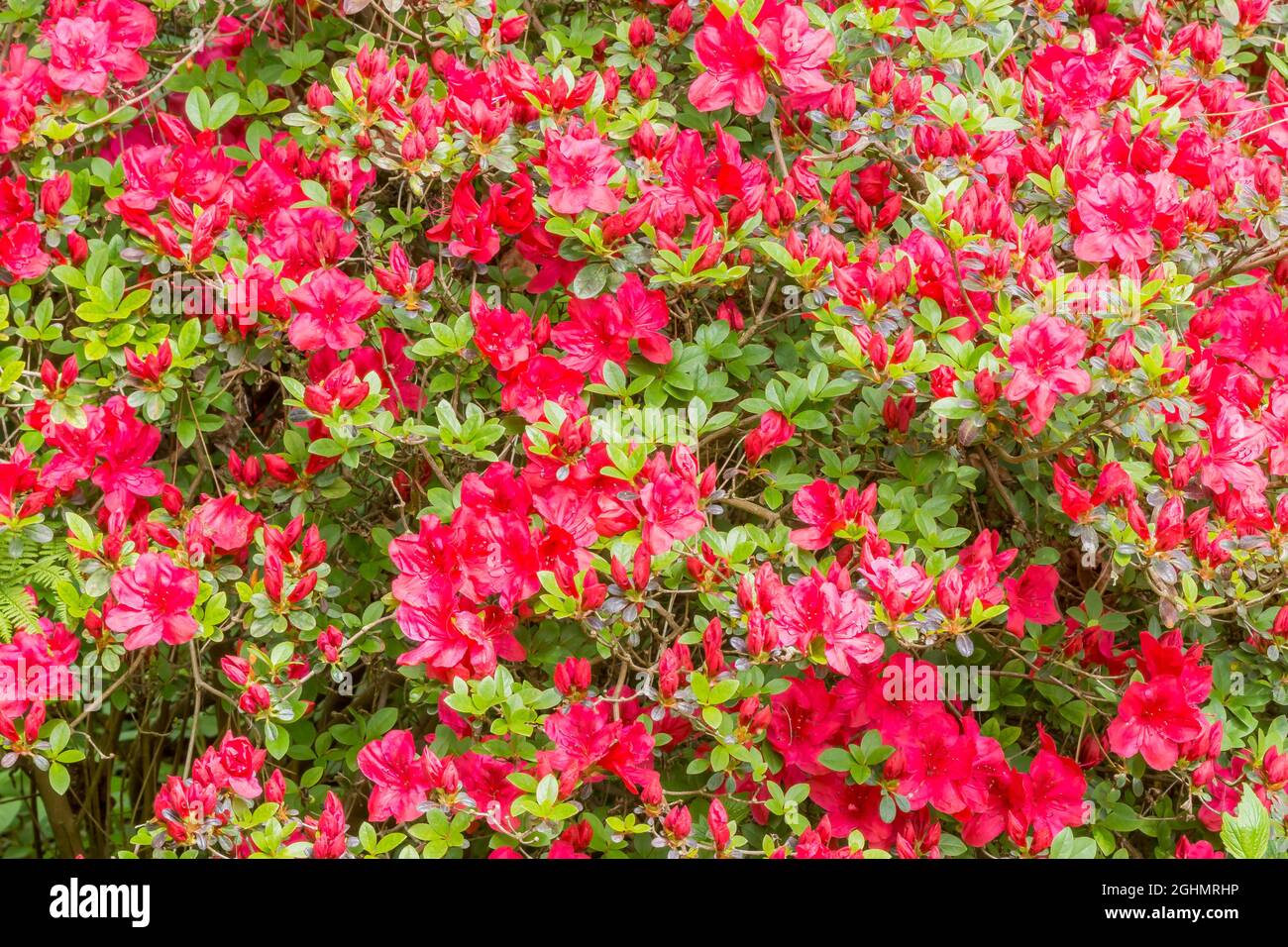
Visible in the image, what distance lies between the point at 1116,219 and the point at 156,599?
149 centimetres

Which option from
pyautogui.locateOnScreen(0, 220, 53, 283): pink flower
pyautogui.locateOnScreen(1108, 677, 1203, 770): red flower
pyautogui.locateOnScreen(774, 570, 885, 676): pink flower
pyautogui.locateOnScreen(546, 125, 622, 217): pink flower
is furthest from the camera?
pyautogui.locateOnScreen(0, 220, 53, 283): pink flower

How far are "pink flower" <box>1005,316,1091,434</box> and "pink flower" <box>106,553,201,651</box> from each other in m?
1.18

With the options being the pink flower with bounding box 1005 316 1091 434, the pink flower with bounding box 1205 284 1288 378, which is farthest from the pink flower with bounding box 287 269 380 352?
the pink flower with bounding box 1205 284 1288 378

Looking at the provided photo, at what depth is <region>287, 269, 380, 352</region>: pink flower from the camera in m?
1.98

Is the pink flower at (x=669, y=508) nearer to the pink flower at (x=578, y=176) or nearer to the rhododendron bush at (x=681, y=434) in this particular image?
the rhododendron bush at (x=681, y=434)

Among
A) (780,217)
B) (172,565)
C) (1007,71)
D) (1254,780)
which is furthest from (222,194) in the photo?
(1254,780)

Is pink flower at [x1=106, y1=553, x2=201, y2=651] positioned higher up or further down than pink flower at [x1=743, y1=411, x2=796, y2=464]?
further down

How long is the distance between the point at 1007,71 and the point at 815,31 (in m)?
0.51

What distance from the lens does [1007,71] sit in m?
2.38

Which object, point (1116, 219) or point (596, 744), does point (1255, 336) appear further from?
point (596, 744)

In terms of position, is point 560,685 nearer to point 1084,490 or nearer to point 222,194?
point 1084,490

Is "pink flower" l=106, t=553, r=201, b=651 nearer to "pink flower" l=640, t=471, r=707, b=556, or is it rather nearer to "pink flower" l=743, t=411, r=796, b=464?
"pink flower" l=640, t=471, r=707, b=556

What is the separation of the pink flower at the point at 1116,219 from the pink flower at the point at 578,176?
69cm

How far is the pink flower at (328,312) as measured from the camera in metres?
1.98
